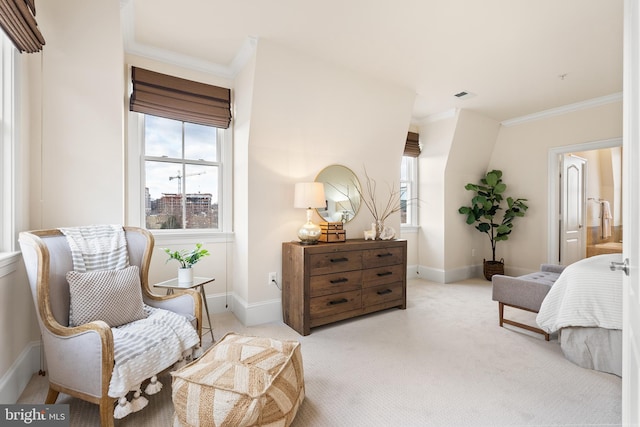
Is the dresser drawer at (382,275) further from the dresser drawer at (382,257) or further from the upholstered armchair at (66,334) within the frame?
the upholstered armchair at (66,334)

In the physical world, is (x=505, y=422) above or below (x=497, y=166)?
below

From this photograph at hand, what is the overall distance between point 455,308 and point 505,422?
196 centimetres

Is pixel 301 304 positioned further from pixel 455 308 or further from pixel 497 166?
pixel 497 166

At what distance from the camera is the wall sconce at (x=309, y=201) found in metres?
2.90

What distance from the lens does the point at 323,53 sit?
2.85m

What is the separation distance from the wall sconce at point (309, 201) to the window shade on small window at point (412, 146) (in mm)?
2472

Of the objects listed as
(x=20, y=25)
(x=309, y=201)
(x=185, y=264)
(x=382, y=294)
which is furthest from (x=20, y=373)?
(x=382, y=294)

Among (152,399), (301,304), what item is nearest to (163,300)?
(152,399)

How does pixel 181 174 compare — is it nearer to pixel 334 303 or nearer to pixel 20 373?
pixel 20 373

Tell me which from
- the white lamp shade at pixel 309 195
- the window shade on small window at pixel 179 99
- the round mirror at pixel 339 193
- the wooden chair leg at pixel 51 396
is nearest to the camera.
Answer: the wooden chair leg at pixel 51 396

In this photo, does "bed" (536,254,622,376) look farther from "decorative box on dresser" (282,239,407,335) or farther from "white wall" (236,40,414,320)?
"white wall" (236,40,414,320)

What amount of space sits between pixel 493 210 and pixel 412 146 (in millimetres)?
1693

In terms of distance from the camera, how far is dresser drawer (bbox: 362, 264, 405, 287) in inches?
123
